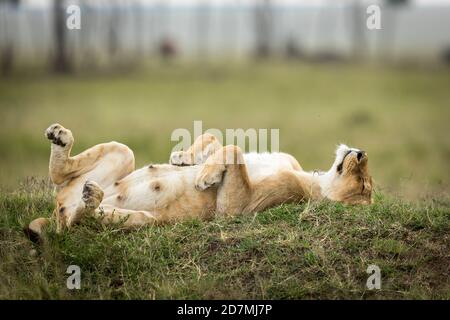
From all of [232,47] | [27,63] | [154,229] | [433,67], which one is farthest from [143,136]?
[232,47]

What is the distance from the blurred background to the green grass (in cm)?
278

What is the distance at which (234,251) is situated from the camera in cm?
690

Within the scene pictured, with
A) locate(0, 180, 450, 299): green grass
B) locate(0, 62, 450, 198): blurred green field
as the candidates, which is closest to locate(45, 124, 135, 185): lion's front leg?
locate(0, 180, 450, 299): green grass

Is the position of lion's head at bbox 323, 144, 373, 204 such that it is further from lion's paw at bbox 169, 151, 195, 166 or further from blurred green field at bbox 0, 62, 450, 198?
blurred green field at bbox 0, 62, 450, 198

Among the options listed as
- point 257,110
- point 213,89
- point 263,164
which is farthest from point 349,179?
point 213,89

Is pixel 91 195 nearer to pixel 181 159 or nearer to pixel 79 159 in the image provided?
pixel 79 159

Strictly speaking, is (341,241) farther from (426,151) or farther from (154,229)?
Answer: (426,151)

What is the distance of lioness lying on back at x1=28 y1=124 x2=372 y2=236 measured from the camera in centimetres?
725

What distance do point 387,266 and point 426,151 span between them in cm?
1449

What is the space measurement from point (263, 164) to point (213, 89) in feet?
73.4

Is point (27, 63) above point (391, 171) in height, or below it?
above

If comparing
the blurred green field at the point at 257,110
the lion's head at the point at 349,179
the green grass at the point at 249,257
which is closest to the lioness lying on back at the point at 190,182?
the lion's head at the point at 349,179

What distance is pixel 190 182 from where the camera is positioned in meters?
7.40

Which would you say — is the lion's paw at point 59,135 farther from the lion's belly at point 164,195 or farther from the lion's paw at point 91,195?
the lion's paw at point 91,195
